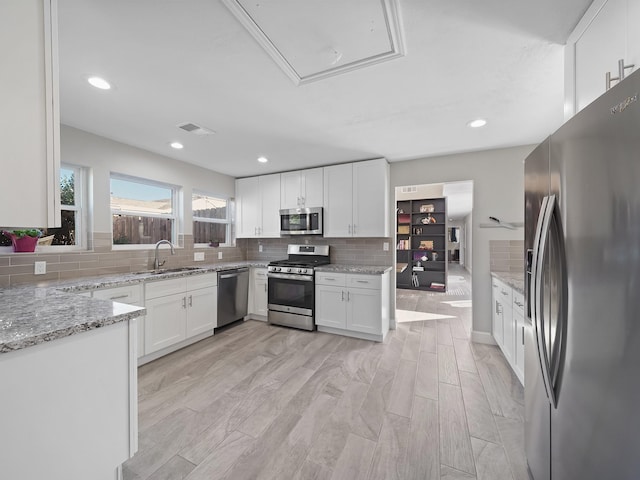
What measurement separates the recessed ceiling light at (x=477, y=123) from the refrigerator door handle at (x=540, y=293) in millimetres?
1775

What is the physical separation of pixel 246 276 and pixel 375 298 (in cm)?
200

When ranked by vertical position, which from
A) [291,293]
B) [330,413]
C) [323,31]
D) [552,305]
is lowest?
[330,413]

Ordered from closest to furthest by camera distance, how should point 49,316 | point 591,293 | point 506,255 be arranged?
point 591,293
point 49,316
point 506,255

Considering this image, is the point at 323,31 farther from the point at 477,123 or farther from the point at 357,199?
the point at 357,199

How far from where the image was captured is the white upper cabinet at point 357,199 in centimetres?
351

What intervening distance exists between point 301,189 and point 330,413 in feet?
9.83

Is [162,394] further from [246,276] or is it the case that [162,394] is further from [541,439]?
[541,439]

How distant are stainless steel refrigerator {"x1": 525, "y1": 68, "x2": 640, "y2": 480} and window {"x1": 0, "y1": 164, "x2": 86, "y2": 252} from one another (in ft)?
12.7

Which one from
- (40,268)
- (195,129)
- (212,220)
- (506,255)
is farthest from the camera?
(212,220)

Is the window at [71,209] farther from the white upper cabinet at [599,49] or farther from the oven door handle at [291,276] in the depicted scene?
the white upper cabinet at [599,49]

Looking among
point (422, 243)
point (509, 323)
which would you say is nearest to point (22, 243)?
point (509, 323)

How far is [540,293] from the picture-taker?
1034mm

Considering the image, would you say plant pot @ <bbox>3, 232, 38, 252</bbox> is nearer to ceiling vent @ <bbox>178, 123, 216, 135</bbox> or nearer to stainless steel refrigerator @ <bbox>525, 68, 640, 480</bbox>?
ceiling vent @ <bbox>178, 123, 216, 135</bbox>

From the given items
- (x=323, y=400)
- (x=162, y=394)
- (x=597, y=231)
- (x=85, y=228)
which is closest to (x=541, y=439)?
(x=597, y=231)
